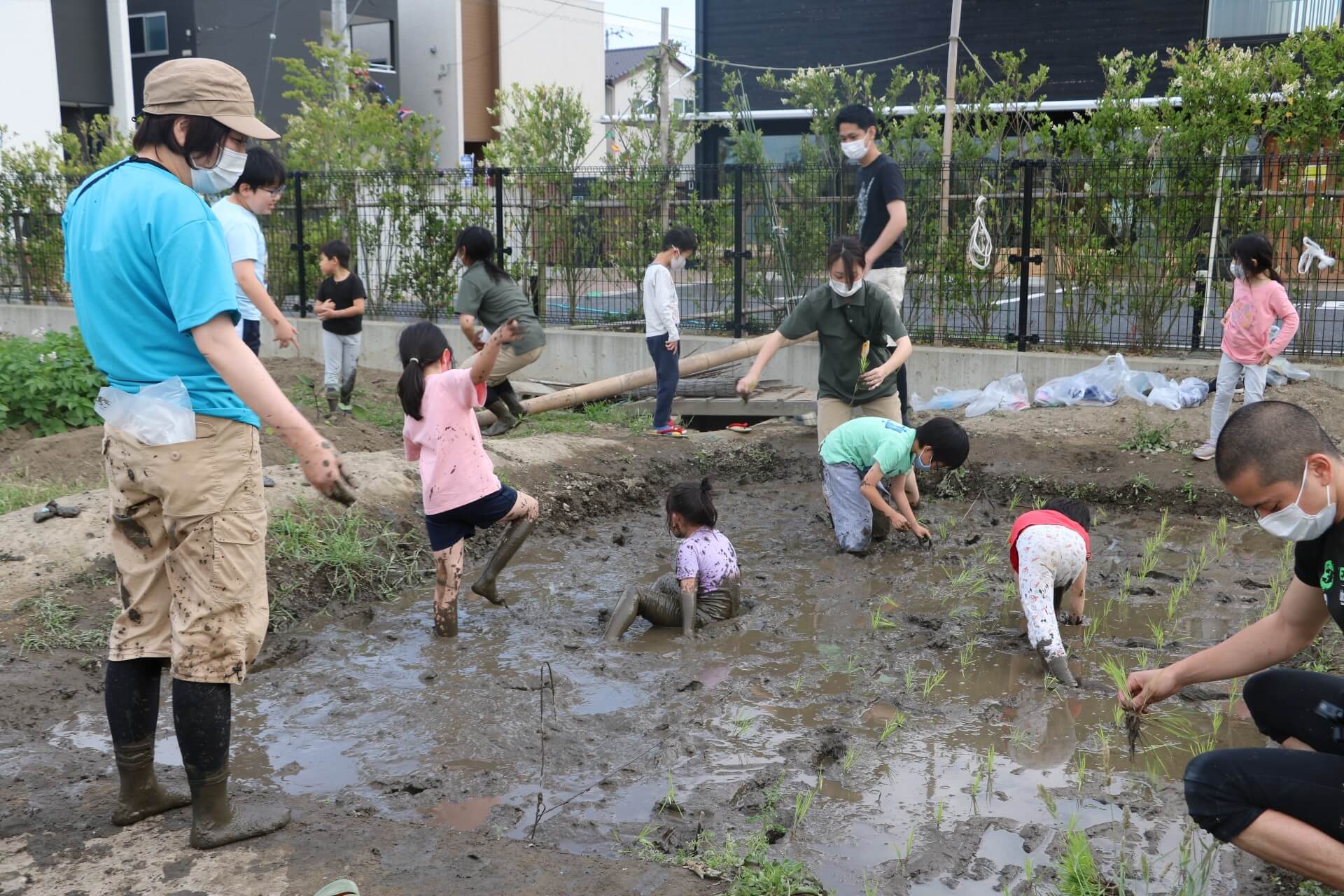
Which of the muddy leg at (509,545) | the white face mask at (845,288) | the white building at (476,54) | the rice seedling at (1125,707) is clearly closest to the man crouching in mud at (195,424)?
the muddy leg at (509,545)

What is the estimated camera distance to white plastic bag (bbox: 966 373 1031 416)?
993 centimetres

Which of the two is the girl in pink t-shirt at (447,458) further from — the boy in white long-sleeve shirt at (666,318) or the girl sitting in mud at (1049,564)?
the boy in white long-sleeve shirt at (666,318)

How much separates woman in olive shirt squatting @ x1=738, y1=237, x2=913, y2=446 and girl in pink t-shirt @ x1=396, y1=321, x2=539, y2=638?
78.3 inches

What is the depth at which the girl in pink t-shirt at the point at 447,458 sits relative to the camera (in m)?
5.02

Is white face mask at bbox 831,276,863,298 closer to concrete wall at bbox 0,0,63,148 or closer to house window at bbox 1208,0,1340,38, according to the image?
house window at bbox 1208,0,1340,38

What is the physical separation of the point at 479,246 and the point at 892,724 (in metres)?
5.76

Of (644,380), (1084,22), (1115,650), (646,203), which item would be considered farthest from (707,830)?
(1084,22)

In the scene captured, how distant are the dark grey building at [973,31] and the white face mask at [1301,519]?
794 inches

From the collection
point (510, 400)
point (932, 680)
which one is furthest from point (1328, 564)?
point (510, 400)

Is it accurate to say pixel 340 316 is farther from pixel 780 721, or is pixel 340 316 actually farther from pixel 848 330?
pixel 780 721

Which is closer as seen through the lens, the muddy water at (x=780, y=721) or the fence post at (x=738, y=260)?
the muddy water at (x=780, y=721)

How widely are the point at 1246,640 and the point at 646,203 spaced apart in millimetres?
10121

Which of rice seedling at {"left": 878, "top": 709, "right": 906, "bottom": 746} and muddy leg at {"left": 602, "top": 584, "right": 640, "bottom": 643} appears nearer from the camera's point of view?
rice seedling at {"left": 878, "top": 709, "right": 906, "bottom": 746}

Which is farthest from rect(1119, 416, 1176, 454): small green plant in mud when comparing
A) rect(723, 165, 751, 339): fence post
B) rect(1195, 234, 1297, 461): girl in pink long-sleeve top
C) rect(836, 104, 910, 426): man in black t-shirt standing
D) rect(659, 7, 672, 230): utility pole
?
rect(659, 7, 672, 230): utility pole
